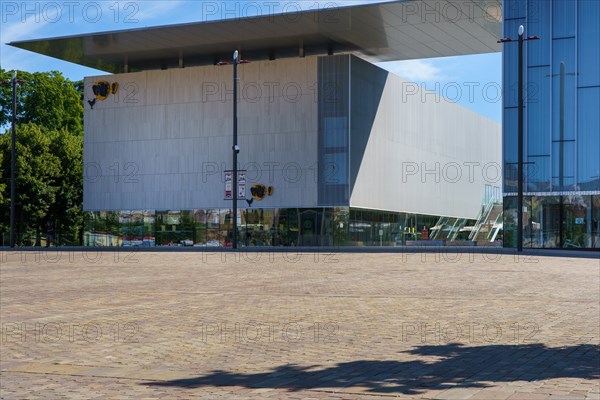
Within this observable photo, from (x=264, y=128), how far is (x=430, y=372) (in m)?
50.2

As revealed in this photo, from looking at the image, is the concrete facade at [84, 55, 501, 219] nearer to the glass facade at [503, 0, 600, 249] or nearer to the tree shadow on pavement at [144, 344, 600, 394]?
the glass facade at [503, 0, 600, 249]

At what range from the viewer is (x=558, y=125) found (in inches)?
1716

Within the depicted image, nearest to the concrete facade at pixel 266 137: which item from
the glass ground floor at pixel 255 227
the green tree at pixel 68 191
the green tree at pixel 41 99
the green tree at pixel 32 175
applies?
the glass ground floor at pixel 255 227

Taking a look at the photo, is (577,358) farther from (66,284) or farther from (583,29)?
(583,29)

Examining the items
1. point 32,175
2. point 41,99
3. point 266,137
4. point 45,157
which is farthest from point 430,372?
point 41,99

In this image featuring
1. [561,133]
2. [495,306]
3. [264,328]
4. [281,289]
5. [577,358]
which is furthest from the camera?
[561,133]

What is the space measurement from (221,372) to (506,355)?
286 centimetres

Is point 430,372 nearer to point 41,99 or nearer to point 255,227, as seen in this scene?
point 255,227

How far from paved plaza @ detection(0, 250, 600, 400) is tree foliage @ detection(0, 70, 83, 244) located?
137 feet

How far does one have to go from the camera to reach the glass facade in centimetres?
4281

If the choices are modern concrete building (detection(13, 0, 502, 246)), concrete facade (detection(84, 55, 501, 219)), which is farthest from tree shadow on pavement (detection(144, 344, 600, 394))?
concrete facade (detection(84, 55, 501, 219))

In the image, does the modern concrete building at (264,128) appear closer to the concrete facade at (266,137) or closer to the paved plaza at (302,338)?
the concrete facade at (266,137)

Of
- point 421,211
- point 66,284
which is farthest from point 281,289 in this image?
point 421,211

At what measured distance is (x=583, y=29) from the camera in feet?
143
